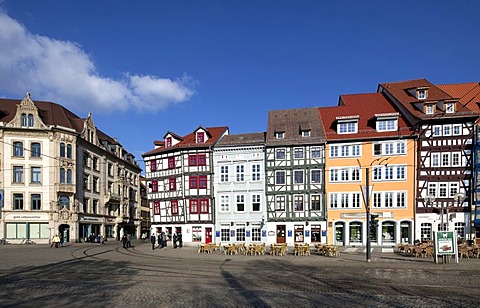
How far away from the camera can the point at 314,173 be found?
36094 mm

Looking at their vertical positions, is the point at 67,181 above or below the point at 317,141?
below

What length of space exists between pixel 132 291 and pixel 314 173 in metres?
26.4

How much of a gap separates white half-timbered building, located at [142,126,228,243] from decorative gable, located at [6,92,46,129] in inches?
583

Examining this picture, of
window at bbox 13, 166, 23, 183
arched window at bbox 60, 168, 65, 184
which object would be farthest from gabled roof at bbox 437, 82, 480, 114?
window at bbox 13, 166, 23, 183

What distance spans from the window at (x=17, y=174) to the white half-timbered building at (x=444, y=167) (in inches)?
1743

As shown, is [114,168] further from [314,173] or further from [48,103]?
[314,173]

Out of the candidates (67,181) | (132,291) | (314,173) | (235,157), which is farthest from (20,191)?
(132,291)

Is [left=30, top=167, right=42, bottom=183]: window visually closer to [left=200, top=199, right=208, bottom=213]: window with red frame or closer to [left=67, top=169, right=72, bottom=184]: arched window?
[left=67, top=169, right=72, bottom=184]: arched window

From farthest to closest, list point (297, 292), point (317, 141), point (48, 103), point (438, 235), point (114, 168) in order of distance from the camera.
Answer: point (114, 168) < point (48, 103) < point (317, 141) < point (438, 235) < point (297, 292)

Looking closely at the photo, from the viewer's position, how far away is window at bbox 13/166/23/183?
145ft

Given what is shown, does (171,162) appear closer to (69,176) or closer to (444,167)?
(69,176)

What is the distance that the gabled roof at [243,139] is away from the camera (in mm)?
37875

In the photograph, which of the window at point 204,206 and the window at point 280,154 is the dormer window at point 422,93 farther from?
the window at point 204,206

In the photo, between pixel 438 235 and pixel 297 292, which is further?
pixel 438 235
